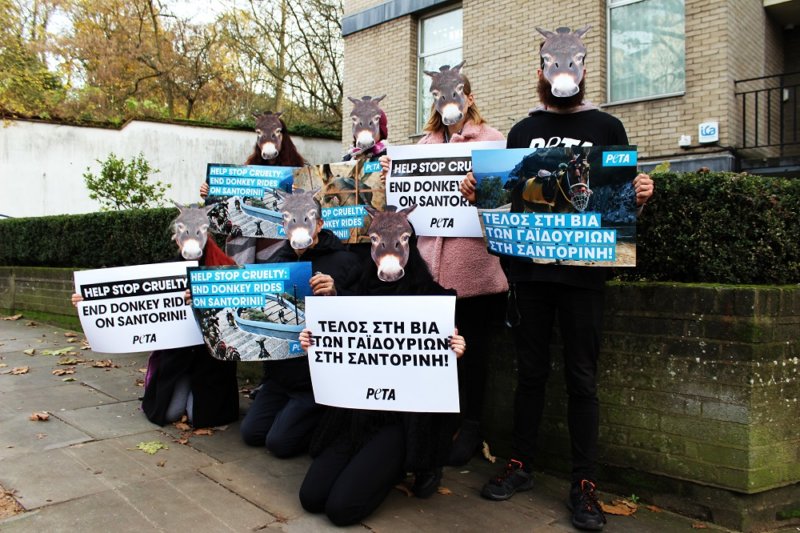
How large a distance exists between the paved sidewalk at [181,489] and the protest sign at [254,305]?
745 millimetres

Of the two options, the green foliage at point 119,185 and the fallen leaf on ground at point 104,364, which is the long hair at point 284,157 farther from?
the green foliage at point 119,185

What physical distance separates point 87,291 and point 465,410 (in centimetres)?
318

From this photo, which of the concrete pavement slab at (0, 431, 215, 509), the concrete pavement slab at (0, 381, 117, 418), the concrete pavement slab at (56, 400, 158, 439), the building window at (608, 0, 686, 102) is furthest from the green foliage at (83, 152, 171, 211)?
the building window at (608, 0, 686, 102)

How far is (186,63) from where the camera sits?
23.5 meters

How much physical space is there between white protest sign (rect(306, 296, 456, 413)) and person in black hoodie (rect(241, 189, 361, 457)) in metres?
0.48

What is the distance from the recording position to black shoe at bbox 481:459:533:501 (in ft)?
12.3

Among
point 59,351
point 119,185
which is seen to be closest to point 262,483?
point 59,351

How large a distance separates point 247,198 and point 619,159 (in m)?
3.31

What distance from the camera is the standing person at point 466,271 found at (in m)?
4.07

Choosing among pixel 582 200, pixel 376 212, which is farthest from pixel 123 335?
pixel 582 200

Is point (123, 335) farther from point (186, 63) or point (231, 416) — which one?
point (186, 63)

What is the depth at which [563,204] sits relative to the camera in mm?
3482

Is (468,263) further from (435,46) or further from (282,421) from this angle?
(435,46)

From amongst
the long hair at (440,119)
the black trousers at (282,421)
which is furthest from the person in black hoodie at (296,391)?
the long hair at (440,119)
